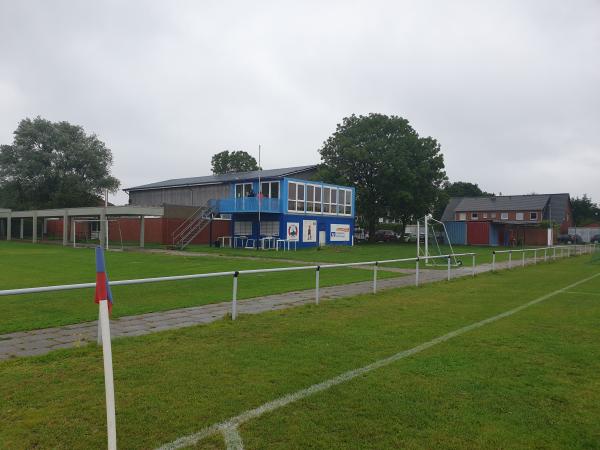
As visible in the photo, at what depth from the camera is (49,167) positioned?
53156 millimetres

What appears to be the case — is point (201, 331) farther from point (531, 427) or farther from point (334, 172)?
point (334, 172)

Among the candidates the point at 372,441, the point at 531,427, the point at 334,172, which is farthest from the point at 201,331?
the point at 334,172

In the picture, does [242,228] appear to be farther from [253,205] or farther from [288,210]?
[288,210]

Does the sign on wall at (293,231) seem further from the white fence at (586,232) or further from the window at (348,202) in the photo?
the white fence at (586,232)

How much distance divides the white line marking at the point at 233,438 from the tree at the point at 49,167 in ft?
176

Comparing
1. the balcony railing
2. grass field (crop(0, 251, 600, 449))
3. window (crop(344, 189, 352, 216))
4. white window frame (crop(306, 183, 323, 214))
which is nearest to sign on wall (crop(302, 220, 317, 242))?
white window frame (crop(306, 183, 323, 214))

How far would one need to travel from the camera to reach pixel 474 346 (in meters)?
6.67

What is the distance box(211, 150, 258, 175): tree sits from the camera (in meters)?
80.7

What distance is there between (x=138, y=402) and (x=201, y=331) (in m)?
3.04

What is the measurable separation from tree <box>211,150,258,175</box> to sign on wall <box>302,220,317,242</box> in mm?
43305

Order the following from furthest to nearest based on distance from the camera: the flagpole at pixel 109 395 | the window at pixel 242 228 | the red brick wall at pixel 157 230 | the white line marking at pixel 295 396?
1. the red brick wall at pixel 157 230
2. the window at pixel 242 228
3. the white line marking at pixel 295 396
4. the flagpole at pixel 109 395

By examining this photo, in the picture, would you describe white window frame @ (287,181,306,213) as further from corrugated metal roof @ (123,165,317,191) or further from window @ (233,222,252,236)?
corrugated metal roof @ (123,165,317,191)

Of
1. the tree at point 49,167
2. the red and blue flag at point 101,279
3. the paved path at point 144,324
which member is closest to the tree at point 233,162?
the tree at point 49,167

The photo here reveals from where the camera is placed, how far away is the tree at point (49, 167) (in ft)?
170
